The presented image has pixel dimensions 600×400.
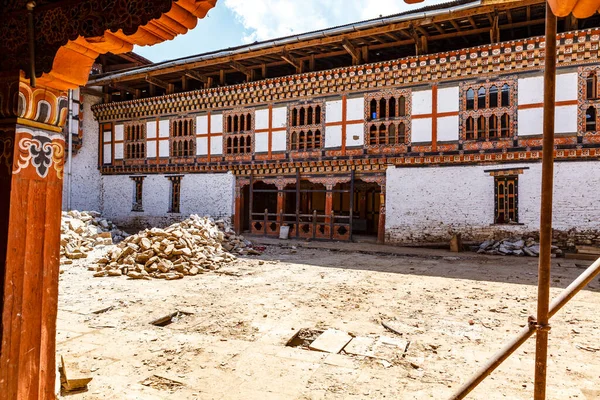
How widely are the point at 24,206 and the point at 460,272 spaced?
925cm

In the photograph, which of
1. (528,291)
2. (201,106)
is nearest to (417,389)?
(528,291)

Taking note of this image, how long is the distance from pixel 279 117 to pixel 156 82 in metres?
7.02

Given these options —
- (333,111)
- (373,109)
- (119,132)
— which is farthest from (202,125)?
(373,109)

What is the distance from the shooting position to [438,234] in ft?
45.5

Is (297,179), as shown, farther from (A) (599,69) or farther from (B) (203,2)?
(B) (203,2)

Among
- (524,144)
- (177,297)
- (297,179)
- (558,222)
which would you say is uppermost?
(524,144)

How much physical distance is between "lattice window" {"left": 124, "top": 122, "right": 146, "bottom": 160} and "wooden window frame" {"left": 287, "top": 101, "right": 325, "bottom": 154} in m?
8.59

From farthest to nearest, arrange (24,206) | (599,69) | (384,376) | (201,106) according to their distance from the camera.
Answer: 1. (201,106)
2. (599,69)
3. (384,376)
4. (24,206)

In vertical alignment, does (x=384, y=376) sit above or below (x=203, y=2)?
below

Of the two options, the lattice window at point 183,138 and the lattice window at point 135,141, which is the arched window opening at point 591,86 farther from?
the lattice window at point 135,141

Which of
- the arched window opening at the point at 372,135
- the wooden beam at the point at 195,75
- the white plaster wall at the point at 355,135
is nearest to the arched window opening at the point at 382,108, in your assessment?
the arched window opening at the point at 372,135

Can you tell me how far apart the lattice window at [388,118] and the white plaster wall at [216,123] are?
718cm

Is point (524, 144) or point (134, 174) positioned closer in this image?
point (524, 144)

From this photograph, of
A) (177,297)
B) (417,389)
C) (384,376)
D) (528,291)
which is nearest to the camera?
(417,389)
